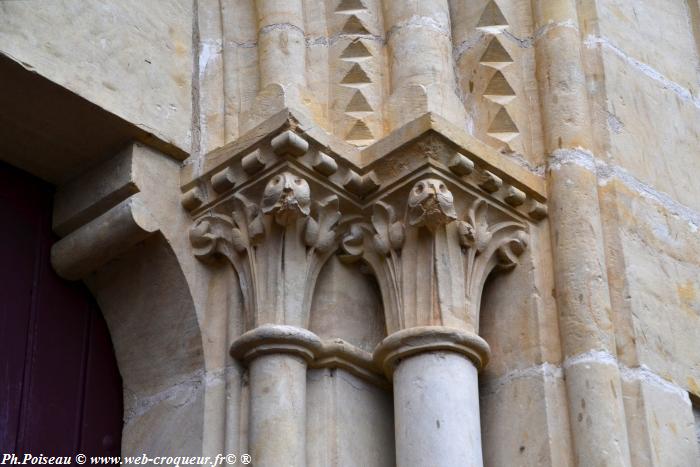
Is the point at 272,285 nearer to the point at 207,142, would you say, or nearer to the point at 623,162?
the point at 207,142

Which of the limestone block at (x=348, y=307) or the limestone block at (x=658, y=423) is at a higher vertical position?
the limestone block at (x=348, y=307)

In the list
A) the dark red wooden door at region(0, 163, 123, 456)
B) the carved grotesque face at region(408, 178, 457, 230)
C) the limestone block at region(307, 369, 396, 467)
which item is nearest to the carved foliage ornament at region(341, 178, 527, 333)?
the carved grotesque face at region(408, 178, 457, 230)

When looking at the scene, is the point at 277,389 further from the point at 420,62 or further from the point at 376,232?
the point at 420,62

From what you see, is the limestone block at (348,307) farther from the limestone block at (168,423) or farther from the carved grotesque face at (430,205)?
the limestone block at (168,423)

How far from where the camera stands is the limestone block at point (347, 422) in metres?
3.14

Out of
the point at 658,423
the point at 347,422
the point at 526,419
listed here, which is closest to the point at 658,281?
the point at 658,423

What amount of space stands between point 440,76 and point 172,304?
2.68ft

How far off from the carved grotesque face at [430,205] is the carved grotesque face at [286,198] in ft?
0.76

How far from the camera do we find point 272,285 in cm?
323

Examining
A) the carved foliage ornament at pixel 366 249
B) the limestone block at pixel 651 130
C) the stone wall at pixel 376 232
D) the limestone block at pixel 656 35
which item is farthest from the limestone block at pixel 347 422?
the limestone block at pixel 656 35

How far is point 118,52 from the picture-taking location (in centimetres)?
345

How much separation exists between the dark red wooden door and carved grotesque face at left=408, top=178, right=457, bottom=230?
2.58 ft

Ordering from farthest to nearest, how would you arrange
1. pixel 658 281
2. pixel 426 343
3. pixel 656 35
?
1. pixel 656 35
2. pixel 658 281
3. pixel 426 343

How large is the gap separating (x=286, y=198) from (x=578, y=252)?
2.20 feet
